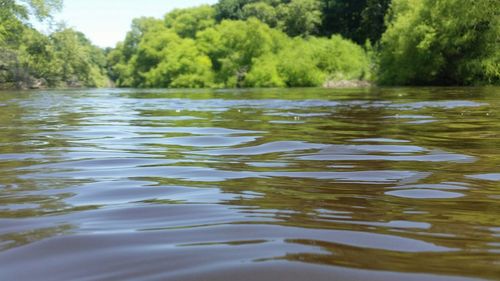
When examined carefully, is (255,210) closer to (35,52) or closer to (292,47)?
(35,52)

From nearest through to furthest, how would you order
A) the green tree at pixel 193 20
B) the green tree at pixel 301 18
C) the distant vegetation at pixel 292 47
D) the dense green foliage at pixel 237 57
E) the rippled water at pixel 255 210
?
the rippled water at pixel 255 210
the distant vegetation at pixel 292 47
the dense green foliage at pixel 237 57
the green tree at pixel 301 18
the green tree at pixel 193 20

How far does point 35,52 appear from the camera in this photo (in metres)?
38.6

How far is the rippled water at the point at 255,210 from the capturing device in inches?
54.8

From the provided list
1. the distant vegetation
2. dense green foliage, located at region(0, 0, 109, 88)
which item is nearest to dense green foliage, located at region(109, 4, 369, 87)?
the distant vegetation

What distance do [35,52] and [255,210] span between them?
41.0 meters

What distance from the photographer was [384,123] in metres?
6.14

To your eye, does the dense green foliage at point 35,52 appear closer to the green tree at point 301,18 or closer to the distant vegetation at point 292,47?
the distant vegetation at point 292,47

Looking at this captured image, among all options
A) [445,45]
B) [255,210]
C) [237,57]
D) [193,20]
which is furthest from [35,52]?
[255,210]

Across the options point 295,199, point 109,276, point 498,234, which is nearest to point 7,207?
point 109,276

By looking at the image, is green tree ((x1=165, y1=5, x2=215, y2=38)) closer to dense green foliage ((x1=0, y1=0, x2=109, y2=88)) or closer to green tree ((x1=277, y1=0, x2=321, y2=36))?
green tree ((x1=277, y1=0, x2=321, y2=36))

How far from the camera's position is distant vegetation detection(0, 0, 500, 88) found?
25.5m

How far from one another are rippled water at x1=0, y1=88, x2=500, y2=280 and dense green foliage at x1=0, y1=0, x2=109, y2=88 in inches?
1284

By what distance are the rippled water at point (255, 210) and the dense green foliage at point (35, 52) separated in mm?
32605

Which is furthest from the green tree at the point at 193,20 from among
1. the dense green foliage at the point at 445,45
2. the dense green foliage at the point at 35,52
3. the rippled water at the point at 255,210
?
the rippled water at the point at 255,210
